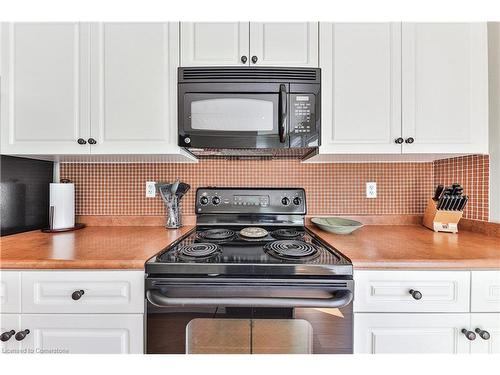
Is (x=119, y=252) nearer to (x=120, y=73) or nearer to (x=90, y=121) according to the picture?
(x=90, y=121)

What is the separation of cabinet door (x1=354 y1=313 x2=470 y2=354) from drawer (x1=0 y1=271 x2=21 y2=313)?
4.27 ft

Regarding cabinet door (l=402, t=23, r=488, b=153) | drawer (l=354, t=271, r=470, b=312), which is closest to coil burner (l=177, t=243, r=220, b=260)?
drawer (l=354, t=271, r=470, b=312)

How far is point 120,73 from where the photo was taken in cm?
130

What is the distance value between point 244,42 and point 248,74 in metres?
0.18

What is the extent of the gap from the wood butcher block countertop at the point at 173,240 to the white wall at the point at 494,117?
213mm

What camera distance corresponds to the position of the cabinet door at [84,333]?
957mm

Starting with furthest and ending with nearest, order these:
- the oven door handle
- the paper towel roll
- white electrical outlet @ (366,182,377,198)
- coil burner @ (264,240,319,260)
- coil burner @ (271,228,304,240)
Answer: white electrical outlet @ (366,182,377,198) → the paper towel roll → coil burner @ (271,228,304,240) → coil burner @ (264,240,319,260) → the oven door handle

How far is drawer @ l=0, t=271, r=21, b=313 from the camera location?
96 cm

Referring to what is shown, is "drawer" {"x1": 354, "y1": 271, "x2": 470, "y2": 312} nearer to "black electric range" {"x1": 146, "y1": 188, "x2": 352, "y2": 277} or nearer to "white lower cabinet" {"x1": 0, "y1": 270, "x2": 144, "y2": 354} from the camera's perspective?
"black electric range" {"x1": 146, "y1": 188, "x2": 352, "y2": 277}

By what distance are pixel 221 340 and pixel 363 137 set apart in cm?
117

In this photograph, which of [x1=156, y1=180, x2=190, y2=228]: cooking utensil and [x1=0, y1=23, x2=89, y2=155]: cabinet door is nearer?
[x1=0, y1=23, x2=89, y2=155]: cabinet door
